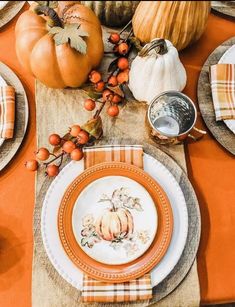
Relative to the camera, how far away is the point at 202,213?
2.91 feet

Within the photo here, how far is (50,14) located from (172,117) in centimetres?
34

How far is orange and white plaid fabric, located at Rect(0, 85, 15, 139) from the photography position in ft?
2.95

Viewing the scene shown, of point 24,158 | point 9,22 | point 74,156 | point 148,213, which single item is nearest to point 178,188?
point 148,213

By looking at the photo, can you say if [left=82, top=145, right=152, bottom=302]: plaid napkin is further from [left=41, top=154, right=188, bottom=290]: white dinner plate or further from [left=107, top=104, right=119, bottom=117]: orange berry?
[left=107, top=104, right=119, bottom=117]: orange berry

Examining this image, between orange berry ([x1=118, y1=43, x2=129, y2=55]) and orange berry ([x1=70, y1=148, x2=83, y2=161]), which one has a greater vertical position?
orange berry ([x1=118, y1=43, x2=129, y2=55])

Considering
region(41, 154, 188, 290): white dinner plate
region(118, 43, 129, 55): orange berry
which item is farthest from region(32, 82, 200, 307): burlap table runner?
region(118, 43, 129, 55): orange berry

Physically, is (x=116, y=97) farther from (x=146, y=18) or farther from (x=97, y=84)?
(x=146, y=18)

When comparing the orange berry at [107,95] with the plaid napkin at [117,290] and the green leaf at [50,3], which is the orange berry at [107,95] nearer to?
the green leaf at [50,3]

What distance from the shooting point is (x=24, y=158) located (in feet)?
3.02

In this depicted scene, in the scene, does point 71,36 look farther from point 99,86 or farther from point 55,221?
point 55,221

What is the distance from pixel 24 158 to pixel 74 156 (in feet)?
0.40

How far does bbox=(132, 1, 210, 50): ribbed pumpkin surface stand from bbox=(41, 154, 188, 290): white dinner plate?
0.88 ft

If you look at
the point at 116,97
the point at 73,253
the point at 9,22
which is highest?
the point at 9,22

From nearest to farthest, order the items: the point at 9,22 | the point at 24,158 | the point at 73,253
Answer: the point at 73,253, the point at 24,158, the point at 9,22
